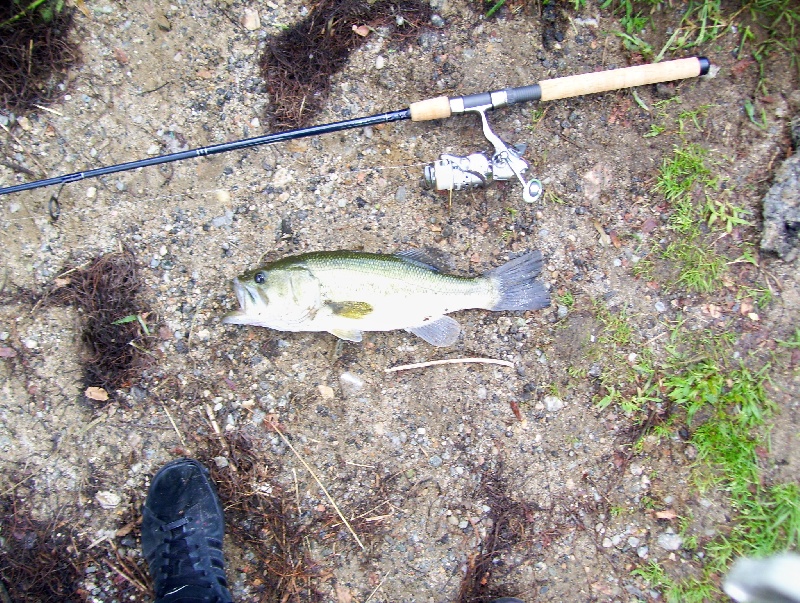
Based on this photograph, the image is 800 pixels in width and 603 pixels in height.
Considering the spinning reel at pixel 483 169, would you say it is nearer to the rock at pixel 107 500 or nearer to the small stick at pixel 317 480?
the small stick at pixel 317 480

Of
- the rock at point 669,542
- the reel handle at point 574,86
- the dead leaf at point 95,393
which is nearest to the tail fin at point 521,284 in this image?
the reel handle at point 574,86

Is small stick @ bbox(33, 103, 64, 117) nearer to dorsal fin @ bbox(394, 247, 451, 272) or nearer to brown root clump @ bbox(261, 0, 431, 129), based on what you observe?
brown root clump @ bbox(261, 0, 431, 129)

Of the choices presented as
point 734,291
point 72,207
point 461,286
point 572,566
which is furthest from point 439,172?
point 572,566

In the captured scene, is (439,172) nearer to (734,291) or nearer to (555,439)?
(555,439)

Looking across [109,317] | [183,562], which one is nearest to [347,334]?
[109,317]

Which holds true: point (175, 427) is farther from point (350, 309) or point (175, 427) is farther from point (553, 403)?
point (553, 403)
